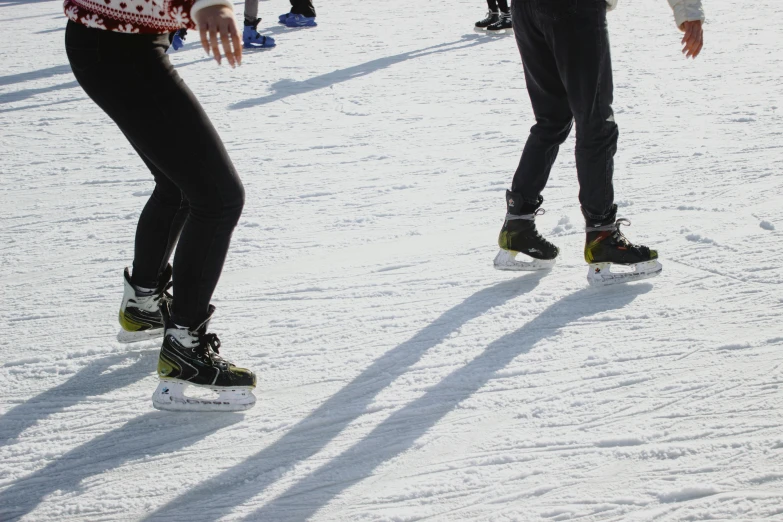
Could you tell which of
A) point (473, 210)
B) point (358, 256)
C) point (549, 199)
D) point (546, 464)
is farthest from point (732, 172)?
point (546, 464)

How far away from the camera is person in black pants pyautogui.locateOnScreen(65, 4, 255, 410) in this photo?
79.2 inches

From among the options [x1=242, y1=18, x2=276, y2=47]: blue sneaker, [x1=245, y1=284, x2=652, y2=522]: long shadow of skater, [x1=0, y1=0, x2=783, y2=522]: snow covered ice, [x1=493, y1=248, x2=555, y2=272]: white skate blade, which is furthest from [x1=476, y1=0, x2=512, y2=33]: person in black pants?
[x1=245, y1=284, x2=652, y2=522]: long shadow of skater

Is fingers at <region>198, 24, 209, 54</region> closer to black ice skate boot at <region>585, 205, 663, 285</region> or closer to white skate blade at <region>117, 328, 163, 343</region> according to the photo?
white skate blade at <region>117, 328, 163, 343</region>

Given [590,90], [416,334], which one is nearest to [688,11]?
[590,90]

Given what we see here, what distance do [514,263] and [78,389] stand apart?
1574mm

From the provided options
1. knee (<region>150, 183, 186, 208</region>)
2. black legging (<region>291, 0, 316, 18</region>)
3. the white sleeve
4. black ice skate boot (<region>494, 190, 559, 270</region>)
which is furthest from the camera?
black legging (<region>291, 0, 316, 18</region>)

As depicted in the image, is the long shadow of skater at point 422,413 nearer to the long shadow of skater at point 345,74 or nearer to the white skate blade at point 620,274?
the white skate blade at point 620,274

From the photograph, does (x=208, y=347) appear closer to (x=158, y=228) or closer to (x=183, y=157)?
(x=158, y=228)

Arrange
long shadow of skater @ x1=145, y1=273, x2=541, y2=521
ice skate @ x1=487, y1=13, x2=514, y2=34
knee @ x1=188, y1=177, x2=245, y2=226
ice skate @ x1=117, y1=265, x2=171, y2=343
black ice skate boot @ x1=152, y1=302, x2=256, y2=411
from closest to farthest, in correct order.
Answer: long shadow of skater @ x1=145, y1=273, x2=541, y2=521, knee @ x1=188, y1=177, x2=245, y2=226, black ice skate boot @ x1=152, y1=302, x2=256, y2=411, ice skate @ x1=117, y1=265, x2=171, y2=343, ice skate @ x1=487, y1=13, x2=514, y2=34

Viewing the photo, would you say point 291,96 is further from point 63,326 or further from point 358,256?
point 63,326

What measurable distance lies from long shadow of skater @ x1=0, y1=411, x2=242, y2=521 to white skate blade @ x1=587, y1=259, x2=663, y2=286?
54.3 inches

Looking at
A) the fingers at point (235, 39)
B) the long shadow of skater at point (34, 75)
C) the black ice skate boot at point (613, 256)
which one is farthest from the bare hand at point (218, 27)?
the long shadow of skater at point (34, 75)

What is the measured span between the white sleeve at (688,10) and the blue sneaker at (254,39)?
5.73 meters

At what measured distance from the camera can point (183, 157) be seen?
206cm
